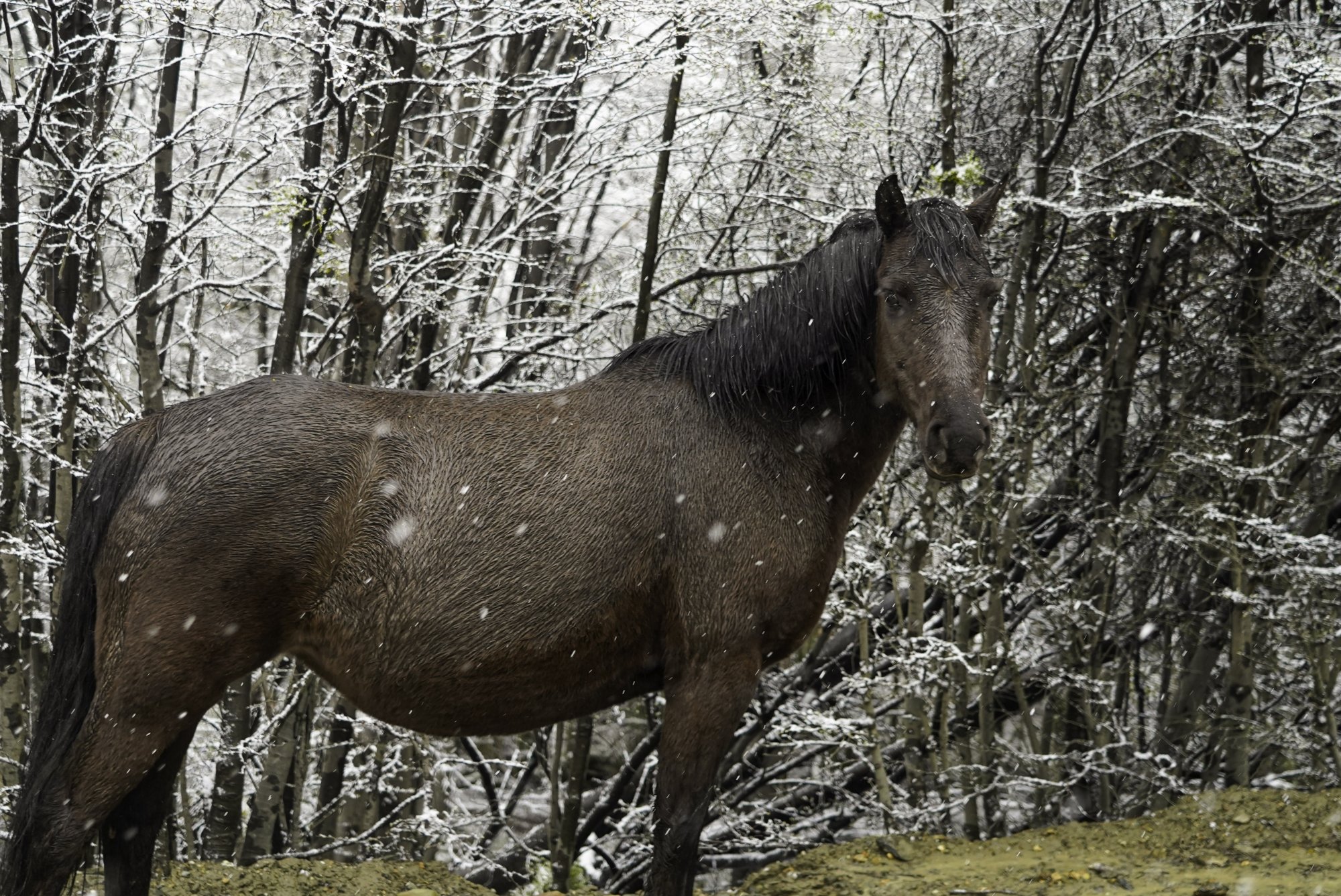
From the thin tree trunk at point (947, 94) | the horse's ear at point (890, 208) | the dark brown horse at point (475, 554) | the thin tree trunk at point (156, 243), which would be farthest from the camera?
the thin tree trunk at point (947, 94)

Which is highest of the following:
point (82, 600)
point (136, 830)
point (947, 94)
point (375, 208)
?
point (947, 94)

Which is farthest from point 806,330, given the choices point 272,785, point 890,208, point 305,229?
point 272,785

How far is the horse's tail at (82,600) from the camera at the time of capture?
12.2 ft

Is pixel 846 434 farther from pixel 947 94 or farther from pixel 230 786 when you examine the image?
pixel 230 786

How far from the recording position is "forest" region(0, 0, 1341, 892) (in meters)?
7.37

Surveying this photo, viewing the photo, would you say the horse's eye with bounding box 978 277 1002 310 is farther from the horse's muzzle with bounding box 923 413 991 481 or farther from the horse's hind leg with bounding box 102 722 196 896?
the horse's hind leg with bounding box 102 722 196 896

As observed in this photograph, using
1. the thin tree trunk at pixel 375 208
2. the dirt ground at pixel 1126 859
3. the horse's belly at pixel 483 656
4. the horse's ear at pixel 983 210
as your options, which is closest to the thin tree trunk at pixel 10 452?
the thin tree trunk at pixel 375 208

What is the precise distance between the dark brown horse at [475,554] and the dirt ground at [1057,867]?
1459 mm

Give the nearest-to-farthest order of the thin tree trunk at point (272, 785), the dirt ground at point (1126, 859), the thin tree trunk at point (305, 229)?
the dirt ground at point (1126, 859) < the thin tree trunk at point (305, 229) < the thin tree trunk at point (272, 785)

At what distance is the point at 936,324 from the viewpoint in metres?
3.67

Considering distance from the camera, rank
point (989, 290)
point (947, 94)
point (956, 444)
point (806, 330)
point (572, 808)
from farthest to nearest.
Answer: point (947, 94) → point (572, 808) → point (806, 330) → point (989, 290) → point (956, 444)

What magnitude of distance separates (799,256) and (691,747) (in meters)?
5.06

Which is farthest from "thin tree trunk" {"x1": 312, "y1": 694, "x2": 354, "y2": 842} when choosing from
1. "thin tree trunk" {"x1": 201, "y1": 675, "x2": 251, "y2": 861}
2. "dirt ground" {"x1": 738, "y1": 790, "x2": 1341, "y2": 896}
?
"dirt ground" {"x1": 738, "y1": 790, "x2": 1341, "y2": 896}

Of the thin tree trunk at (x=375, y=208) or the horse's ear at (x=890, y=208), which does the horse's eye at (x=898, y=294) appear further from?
the thin tree trunk at (x=375, y=208)
